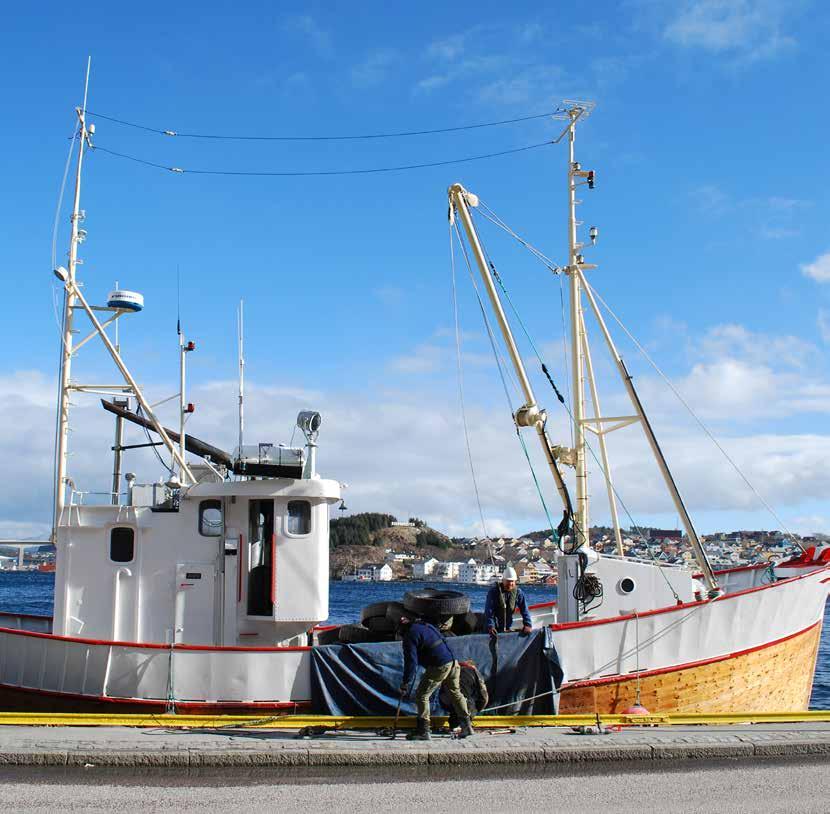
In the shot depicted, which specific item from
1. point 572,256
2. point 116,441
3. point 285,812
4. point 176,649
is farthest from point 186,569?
point 572,256

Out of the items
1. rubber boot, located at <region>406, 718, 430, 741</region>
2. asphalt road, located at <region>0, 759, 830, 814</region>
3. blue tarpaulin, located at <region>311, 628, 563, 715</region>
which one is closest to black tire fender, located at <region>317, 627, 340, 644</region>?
blue tarpaulin, located at <region>311, 628, 563, 715</region>

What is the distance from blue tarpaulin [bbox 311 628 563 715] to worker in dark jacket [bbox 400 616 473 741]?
1.25 meters

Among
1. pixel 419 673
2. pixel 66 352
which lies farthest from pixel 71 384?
pixel 419 673

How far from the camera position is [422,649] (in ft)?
31.6

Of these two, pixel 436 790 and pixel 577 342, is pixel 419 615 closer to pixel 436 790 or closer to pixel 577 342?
pixel 436 790

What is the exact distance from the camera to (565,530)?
15.2 metres

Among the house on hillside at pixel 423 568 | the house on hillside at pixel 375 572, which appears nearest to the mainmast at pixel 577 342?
the house on hillside at pixel 375 572

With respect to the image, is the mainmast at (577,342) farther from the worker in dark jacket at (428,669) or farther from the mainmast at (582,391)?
the worker in dark jacket at (428,669)

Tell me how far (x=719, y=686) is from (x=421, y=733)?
6226 millimetres

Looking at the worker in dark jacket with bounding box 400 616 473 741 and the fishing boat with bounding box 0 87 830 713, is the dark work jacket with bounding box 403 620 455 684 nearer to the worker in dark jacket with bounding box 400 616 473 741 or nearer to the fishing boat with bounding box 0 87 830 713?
the worker in dark jacket with bounding box 400 616 473 741

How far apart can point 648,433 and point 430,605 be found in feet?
20.7

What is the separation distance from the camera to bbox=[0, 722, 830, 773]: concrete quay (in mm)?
8703

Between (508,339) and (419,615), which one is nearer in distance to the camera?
(419,615)

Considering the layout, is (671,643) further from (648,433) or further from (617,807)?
(617,807)
